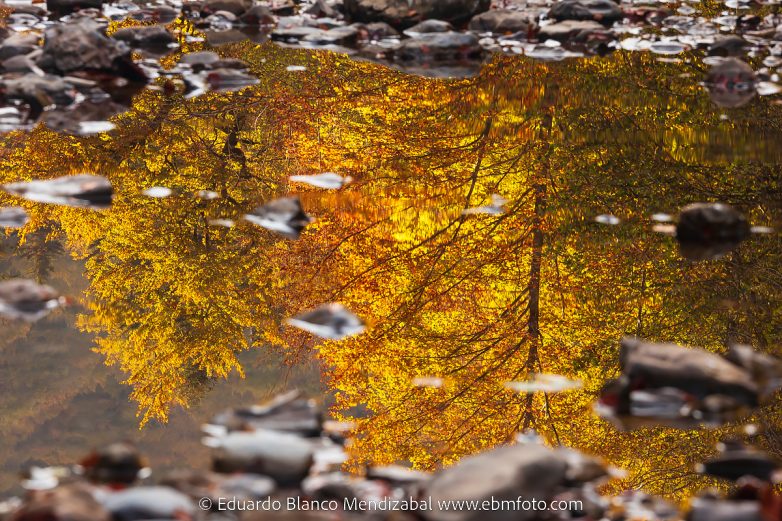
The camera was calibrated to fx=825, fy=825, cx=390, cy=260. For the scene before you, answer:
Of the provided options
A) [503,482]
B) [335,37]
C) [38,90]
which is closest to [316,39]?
[335,37]

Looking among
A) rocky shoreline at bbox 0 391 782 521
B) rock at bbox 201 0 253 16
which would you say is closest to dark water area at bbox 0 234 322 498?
rocky shoreline at bbox 0 391 782 521

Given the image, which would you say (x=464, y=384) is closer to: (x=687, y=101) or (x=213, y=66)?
(x=687, y=101)

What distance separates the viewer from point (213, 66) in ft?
38.0

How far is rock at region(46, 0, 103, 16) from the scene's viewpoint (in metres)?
15.3

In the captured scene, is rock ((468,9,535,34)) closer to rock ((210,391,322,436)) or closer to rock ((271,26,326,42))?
rock ((271,26,326,42))

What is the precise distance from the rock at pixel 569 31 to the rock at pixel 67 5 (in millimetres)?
8271

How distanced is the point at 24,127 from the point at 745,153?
7.83 m

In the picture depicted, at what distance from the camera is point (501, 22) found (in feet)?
46.8

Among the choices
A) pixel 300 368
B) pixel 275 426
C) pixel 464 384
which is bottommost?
pixel 464 384

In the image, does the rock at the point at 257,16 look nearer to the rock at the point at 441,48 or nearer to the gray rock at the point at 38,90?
the rock at the point at 441,48

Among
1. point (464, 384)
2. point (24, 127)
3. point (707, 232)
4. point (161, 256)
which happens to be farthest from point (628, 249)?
point (24, 127)

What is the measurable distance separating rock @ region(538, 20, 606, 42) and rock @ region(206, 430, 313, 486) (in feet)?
36.6

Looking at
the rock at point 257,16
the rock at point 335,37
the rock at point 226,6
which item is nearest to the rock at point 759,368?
the rock at point 335,37

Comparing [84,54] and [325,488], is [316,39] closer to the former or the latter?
[84,54]
